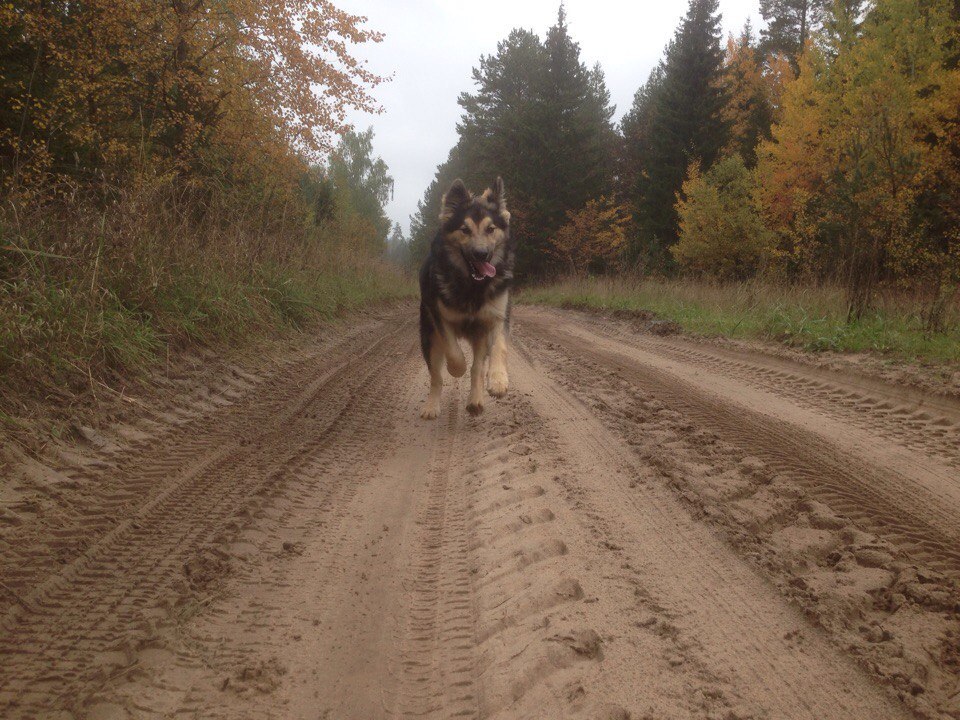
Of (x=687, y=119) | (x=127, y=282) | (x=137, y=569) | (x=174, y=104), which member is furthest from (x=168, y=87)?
(x=687, y=119)

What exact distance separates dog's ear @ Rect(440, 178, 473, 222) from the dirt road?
2268 mm

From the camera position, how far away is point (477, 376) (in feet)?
17.3

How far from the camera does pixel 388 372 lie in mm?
7250

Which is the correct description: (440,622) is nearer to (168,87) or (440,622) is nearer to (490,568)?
(490,568)

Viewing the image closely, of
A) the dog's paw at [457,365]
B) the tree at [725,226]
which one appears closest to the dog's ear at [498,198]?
the dog's paw at [457,365]

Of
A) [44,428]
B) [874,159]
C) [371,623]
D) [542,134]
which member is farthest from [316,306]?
[542,134]

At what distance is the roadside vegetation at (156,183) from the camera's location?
4547 millimetres

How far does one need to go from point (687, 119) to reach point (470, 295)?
1144 inches

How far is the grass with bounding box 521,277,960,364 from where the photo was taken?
6.61m

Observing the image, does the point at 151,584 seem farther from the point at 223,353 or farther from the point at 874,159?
the point at 874,159

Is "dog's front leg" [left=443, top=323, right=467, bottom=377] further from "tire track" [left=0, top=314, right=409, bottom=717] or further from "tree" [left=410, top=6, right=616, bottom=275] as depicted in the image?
"tree" [left=410, top=6, right=616, bottom=275]

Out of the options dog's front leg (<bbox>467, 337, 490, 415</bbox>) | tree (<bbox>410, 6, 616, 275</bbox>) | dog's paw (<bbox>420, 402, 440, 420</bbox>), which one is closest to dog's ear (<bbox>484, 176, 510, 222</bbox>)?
dog's front leg (<bbox>467, 337, 490, 415</bbox>)

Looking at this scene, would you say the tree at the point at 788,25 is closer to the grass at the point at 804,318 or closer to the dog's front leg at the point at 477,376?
the grass at the point at 804,318

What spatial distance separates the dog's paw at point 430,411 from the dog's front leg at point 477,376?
31cm
